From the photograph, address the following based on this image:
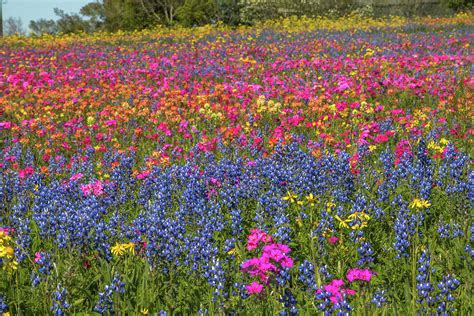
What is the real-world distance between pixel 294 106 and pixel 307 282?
16.9 feet

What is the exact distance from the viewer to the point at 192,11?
32125mm

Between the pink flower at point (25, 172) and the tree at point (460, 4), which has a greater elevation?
the tree at point (460, 4)

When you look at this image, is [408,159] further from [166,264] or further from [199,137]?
[199,137]

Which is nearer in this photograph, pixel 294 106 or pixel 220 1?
pixel 294 106

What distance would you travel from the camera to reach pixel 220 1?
32.7 metres

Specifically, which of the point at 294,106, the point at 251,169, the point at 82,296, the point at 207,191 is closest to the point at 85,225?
the point at 82,296

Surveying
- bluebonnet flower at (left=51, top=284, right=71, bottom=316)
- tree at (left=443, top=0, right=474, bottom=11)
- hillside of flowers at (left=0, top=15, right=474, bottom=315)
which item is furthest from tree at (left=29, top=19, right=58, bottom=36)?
bluebonnet flower at (left=51, top=284, right=71, bottom=316)

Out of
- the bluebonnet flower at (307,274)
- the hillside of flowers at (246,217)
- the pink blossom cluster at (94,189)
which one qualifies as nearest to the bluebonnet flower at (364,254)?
the hillside of flowers at (246,217)

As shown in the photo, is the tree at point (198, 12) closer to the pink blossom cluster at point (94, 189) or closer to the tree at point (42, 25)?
the tree at point (42, 25)

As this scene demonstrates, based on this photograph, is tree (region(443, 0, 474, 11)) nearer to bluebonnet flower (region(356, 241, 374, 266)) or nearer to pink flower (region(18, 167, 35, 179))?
pink flower (region(18, 167, 35, 179))

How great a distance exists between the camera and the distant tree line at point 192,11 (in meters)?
32.2

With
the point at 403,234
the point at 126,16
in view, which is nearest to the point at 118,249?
the point at 403,234

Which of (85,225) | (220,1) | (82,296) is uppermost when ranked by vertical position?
(220,1)

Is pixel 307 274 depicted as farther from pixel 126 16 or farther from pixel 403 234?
pixel 126 16
